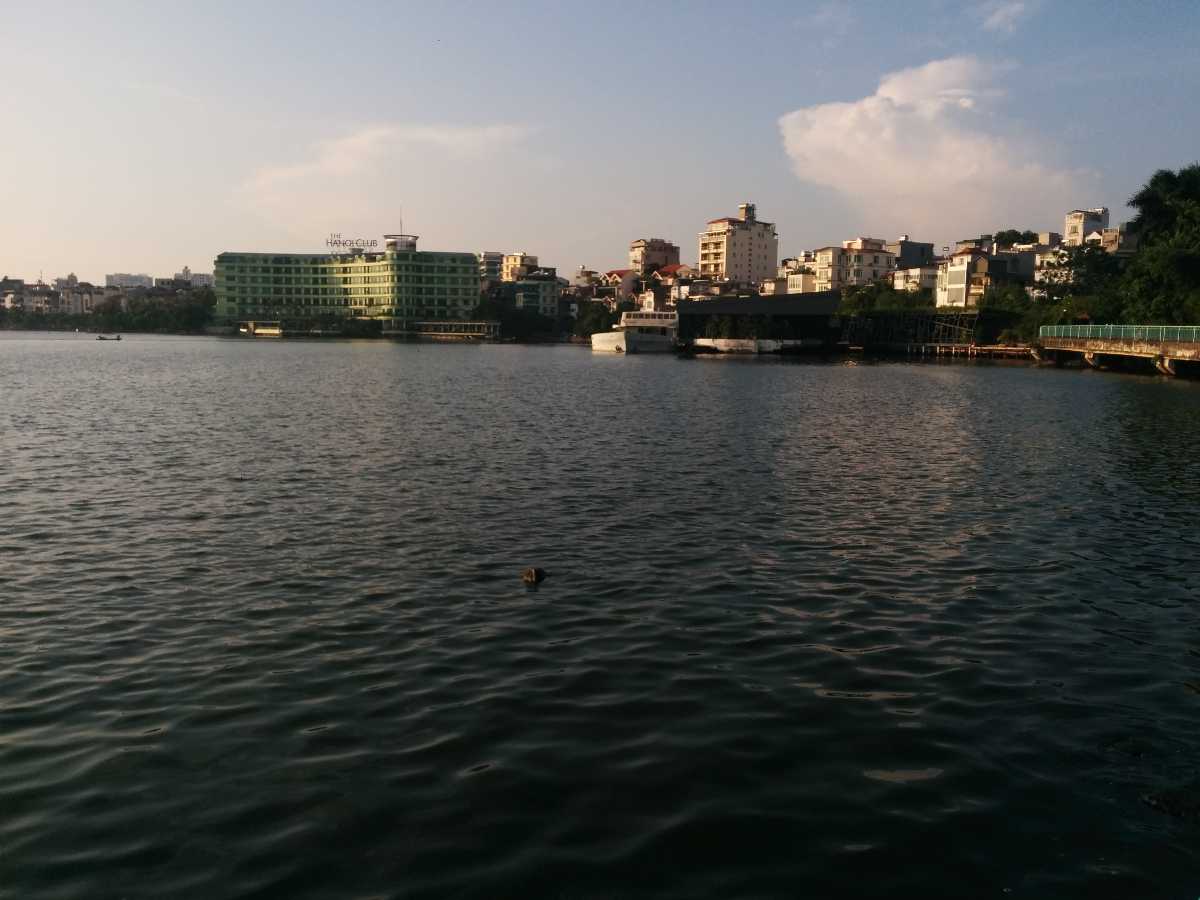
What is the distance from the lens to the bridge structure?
7788cm

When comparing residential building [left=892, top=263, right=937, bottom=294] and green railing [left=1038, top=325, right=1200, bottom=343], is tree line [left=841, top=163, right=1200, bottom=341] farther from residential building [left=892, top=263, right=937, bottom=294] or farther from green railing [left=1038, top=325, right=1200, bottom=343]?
residential building [left=892, top=263, right=937, bottom=294]

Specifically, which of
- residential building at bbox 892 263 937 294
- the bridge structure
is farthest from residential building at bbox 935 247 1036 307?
the bridge structure

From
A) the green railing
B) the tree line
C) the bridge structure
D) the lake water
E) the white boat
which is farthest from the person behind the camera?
the white boat

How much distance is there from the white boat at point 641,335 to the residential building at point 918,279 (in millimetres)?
47293

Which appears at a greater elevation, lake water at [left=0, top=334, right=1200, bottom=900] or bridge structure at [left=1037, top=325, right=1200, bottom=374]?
bridge structure at [left=1037, top=325, right=1200, bottom=374]

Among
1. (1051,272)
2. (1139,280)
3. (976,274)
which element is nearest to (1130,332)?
(1139,280)

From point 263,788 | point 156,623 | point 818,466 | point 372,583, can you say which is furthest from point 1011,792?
point 818,466

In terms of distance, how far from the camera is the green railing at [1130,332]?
256ft

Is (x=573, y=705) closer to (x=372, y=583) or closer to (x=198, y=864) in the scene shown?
(x=198, y=864)

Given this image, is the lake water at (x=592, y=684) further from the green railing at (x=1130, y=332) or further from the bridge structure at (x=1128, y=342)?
the green railing at (x=1130, y=332)

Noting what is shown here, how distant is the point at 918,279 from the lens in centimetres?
18662

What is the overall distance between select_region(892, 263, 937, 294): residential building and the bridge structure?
234 feet

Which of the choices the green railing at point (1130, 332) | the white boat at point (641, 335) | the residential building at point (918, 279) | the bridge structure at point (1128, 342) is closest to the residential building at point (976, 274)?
the residential building at point (918, 279)

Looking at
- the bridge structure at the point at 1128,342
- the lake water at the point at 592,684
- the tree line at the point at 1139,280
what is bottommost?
the lake water at the point at 592,684
